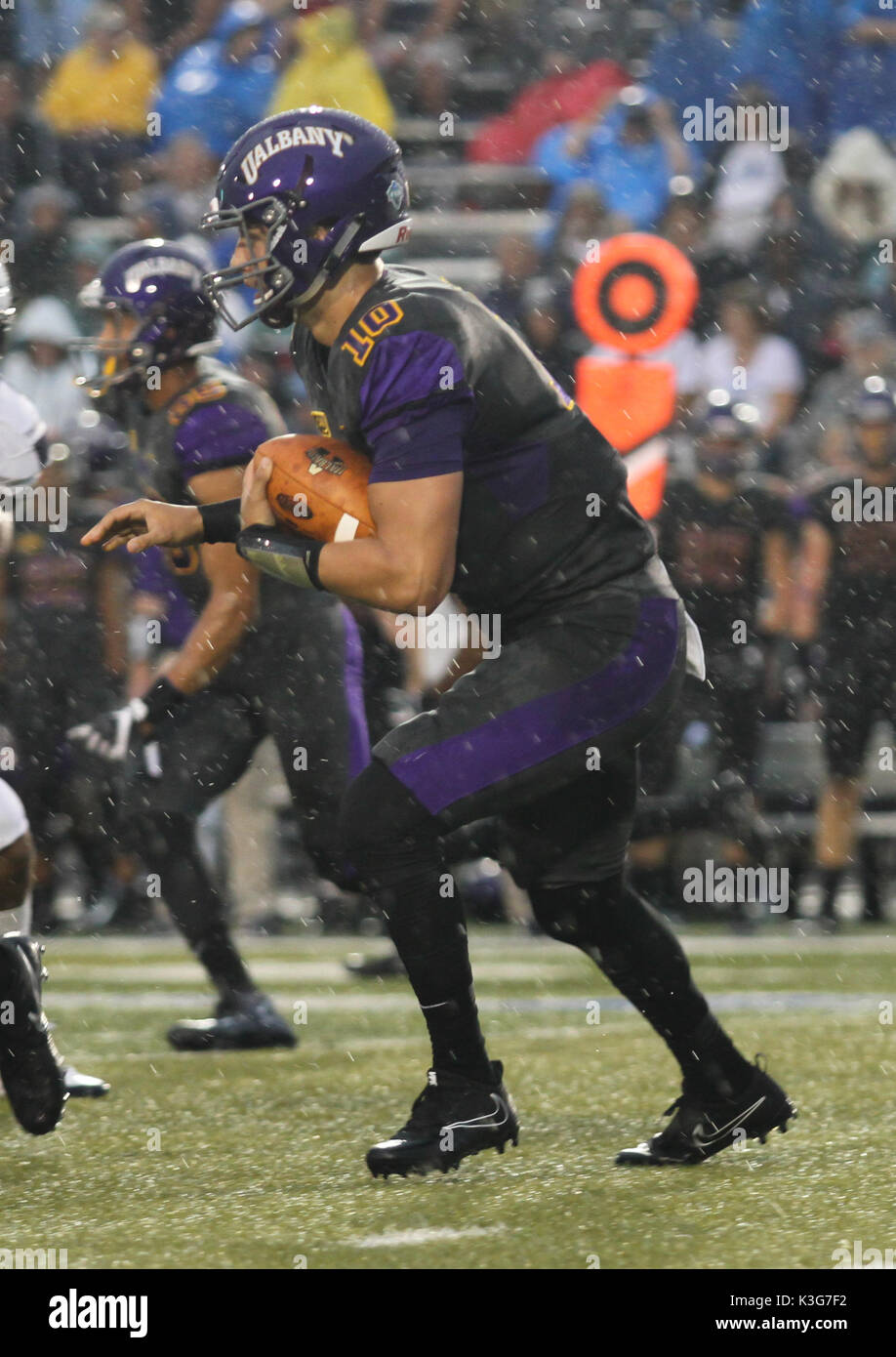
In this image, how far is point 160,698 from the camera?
5188mm

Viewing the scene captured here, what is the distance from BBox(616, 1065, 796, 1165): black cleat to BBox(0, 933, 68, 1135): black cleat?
41.8 inches

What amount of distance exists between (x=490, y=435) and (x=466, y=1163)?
131 centimetres

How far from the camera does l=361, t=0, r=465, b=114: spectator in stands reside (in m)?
12.0

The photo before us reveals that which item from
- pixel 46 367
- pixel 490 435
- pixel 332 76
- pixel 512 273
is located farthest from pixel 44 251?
pixel 490 435

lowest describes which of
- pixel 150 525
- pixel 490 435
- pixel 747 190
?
pixel 150 525

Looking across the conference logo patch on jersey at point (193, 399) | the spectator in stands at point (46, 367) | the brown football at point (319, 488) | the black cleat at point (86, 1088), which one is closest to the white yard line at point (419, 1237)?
the brown football at point (319, 488)

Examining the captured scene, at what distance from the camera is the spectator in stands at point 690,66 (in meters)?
10.9

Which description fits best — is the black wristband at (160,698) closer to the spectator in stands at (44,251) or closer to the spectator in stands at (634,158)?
the spectator in stands at (634,158)

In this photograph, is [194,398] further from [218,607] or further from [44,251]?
[44,251]

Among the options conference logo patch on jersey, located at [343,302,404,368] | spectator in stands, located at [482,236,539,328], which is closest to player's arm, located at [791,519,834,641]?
spectator in stands, located at [482,236,539,328]

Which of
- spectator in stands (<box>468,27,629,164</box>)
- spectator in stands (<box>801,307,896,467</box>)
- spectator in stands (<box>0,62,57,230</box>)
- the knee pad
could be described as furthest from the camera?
spectator in stands (<box>468,27,629,164</box>)

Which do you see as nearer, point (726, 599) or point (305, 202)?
point (305, 202)

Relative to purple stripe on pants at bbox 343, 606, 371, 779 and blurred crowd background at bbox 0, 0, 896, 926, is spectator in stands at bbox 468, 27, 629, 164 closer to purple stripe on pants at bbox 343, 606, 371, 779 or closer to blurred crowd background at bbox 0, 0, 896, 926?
blurred crowd background at bbox 0, 0, 896, 926
